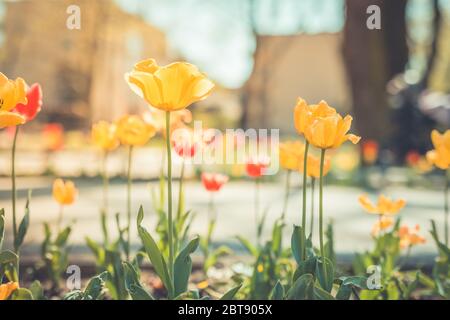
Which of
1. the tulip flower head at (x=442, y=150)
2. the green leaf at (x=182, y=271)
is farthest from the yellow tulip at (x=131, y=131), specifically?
the tulip flower head at (x=442, y=150)

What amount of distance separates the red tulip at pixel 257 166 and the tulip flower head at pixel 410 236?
23.4 inches

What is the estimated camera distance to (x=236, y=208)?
17.8ft

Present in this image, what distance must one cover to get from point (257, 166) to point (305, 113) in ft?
3.24

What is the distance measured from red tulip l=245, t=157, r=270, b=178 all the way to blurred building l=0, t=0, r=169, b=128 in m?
5.35

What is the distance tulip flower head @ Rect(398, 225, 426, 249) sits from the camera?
2.18 meters

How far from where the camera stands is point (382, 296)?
1.86m

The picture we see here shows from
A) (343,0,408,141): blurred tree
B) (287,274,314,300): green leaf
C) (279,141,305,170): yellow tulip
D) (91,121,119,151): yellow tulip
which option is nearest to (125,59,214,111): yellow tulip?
(287,274,314,300): green leaf

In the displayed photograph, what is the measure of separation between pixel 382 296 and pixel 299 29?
13725 mm

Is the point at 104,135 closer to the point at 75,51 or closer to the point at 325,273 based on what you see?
the point at 325,273

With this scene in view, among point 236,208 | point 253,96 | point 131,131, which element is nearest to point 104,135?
point 131,131

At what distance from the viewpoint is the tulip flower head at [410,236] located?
2.18 m

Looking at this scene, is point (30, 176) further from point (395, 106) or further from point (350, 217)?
point (395, 106)

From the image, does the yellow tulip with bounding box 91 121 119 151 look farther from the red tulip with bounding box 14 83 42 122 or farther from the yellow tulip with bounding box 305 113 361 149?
the yellow tulip with bounding box 305 113 361 149

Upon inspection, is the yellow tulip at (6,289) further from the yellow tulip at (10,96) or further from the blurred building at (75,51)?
the blurred building at (75,51)
